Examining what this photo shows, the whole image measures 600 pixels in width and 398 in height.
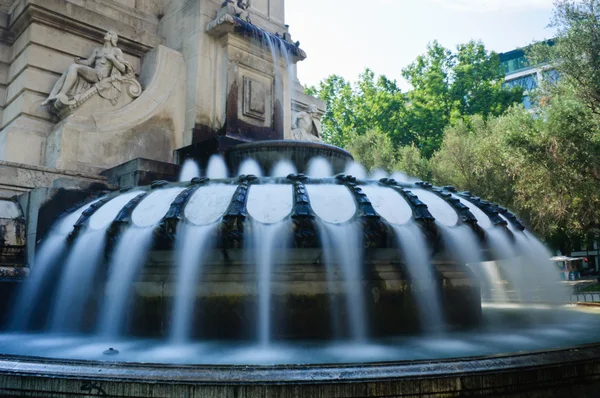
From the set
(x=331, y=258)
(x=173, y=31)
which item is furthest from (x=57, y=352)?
(x=173, y=31)

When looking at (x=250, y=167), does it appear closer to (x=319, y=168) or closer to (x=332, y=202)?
(x=319, y=168)

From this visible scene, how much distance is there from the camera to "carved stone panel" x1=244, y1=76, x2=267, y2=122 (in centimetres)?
938

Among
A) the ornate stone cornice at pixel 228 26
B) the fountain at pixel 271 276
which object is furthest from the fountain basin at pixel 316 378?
the ornate stone cornice at pixel 228 26

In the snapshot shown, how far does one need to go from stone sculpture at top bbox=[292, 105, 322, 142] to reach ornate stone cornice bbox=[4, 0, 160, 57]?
4.00 m

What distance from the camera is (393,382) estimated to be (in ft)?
7.89

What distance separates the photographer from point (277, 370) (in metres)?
2.57

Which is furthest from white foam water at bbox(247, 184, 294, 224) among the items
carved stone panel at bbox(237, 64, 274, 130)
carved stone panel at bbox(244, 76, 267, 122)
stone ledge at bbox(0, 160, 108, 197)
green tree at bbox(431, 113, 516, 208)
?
green tree at bbox(431, 113, 516, 208)

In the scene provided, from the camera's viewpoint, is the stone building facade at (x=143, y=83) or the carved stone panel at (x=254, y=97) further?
the carved stone panel at (x=254, y=97)

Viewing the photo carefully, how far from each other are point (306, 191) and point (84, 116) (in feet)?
16.2

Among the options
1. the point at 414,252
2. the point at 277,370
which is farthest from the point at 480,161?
the point at 277,370

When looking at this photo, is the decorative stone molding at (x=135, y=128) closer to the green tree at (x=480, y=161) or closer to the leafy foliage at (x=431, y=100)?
the green tree at (x=480, y=161)

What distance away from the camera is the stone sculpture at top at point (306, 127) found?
12.5m

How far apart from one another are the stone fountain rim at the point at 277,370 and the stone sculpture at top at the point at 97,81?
6196mm

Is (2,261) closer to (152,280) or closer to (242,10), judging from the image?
(152,280)
